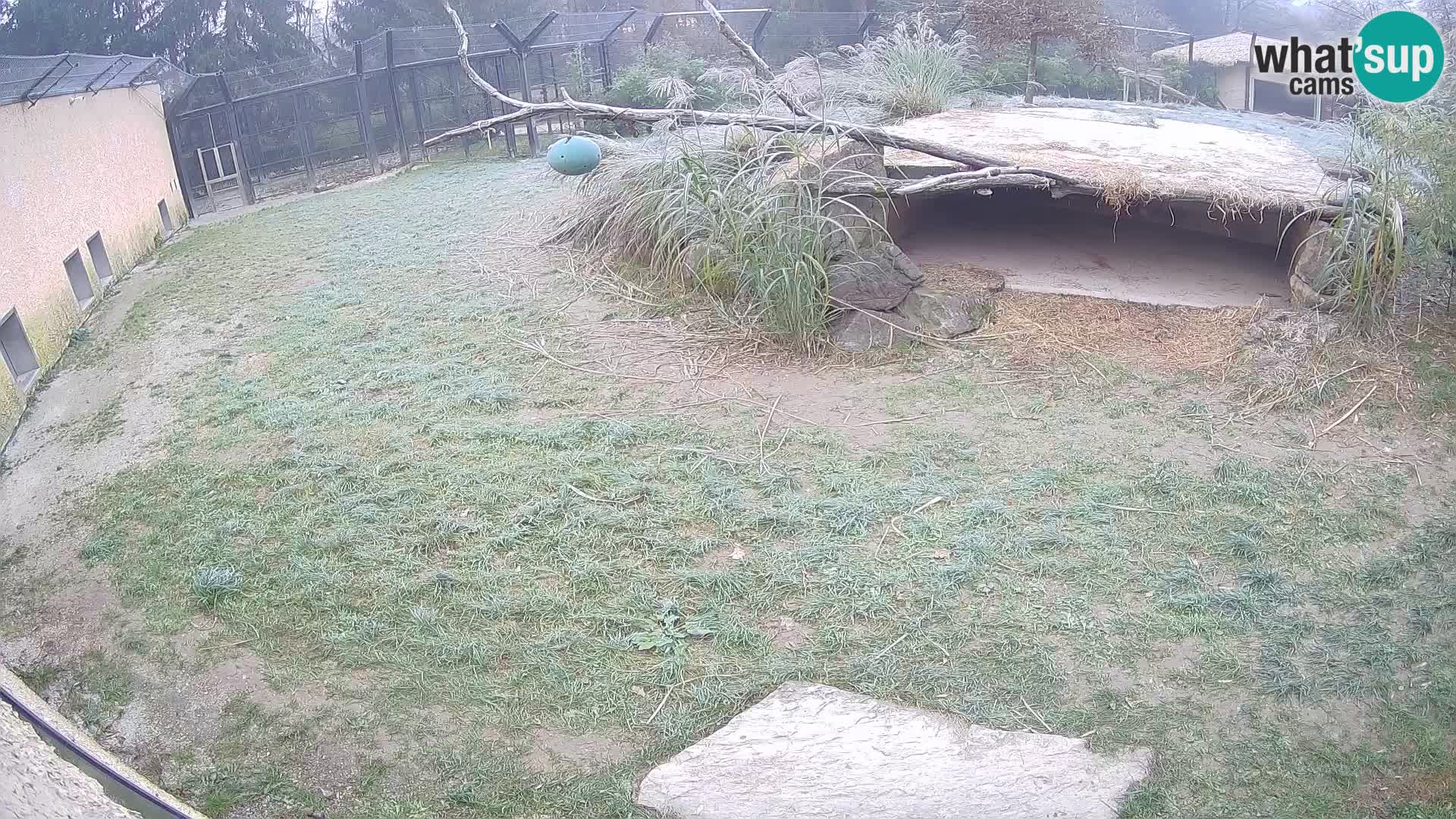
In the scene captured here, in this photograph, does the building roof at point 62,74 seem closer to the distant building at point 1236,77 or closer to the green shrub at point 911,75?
the green shrub at point 911,75

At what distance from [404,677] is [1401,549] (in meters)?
3.10

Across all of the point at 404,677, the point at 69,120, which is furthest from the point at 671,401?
the point at 69,120

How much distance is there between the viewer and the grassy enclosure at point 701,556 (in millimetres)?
2559

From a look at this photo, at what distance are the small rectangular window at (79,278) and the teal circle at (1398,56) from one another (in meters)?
8.01

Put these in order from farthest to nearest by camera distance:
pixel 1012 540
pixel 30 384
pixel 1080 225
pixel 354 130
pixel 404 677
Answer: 1. pixel 354 130
2. pixel 1080 225
3. pixel 30 384
4. pixel 1012 540
5. pixel 404 677

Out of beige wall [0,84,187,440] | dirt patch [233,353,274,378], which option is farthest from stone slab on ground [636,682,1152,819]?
beige wall [0,84,187,440]

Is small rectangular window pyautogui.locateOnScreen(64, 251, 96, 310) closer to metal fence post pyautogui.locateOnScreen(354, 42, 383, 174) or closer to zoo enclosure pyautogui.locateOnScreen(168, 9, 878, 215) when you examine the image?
zoo enclosure pyautogui.locateOnScreen(168, 9, 878, 215)

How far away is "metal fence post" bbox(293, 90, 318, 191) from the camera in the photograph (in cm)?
1229

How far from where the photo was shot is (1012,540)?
3.30 metres

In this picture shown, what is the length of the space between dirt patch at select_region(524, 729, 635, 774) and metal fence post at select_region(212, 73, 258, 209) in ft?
36.8

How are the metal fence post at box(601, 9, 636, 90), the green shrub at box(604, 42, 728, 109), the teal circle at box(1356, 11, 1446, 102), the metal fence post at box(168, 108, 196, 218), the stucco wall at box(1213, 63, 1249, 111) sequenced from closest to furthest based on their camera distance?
the teal circle at box(1356, 11, 1446, 102) < the metal fence post at box(168, 108, 196, 218) < the green shrub at box(604, 42, 728, 109) < the metal fence post at box(601, 9, 636, 90) < the stucco wall at box(1213, 63, 1249, 111)

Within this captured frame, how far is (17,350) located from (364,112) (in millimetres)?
7992

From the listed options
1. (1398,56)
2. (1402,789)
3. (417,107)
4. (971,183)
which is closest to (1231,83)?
(1398,56)

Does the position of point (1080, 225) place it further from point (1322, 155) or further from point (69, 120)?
point (69, 120)
